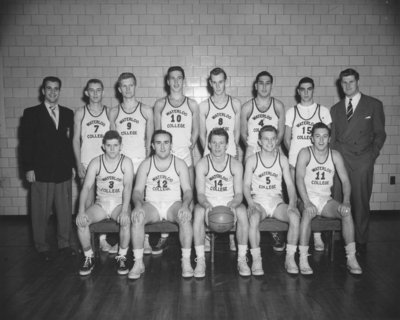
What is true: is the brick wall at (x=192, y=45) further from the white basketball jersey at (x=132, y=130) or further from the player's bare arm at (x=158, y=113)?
the white basketball jersey at (x=132, y=130)

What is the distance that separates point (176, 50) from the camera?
6145 millimetres

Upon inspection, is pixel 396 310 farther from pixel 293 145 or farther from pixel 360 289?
pixel 293 145

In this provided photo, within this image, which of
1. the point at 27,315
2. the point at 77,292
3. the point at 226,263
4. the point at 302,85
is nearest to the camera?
the point at 27,315

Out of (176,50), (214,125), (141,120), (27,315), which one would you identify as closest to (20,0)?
(176,50)

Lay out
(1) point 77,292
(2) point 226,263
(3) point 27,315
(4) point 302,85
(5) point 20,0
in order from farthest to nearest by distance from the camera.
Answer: (5) point 20,0 → (4) point 302,85 → (2) point 226,263 → (1) point 77,292 → (3) point 27,315

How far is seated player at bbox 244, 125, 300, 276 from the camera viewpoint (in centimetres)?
381

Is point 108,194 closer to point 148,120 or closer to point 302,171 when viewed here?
point 148,120

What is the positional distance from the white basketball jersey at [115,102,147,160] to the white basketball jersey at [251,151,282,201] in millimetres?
1475

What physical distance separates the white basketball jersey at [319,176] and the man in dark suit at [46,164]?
2.99 metres

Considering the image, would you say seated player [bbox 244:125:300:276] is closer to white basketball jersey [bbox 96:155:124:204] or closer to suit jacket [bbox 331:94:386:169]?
suit jacket [bbox 331:94:386:169]

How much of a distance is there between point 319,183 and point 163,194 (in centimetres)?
178

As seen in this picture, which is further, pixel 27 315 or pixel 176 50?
pixel 176 50

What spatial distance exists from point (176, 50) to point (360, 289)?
14.9 feet

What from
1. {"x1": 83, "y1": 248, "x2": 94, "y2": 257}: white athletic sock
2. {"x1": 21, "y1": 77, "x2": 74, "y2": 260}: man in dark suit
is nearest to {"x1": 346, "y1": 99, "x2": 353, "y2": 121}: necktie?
{"x1": 83, "y1": 248, "x2": 94, "y2": 257}: white athletic sock
